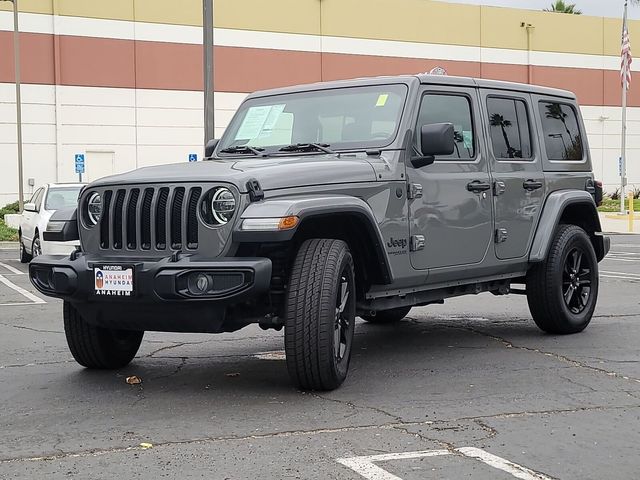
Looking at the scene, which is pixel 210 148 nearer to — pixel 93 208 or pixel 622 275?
pixel 93 208

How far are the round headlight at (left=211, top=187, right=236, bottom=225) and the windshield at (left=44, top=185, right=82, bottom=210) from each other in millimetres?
11294

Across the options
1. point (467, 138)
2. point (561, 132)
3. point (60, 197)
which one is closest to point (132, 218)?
point (467, 138)

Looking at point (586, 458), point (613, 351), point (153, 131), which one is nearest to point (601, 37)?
point (153, 131)

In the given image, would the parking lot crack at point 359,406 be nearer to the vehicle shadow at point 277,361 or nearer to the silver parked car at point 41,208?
the vehicle shadow at point 277,361

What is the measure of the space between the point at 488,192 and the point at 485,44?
38861 mm

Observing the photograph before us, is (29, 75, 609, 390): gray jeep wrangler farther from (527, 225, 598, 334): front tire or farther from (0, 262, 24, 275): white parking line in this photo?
(0, 262, 24, 275): white parking line

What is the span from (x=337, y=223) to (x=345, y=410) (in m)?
1.31

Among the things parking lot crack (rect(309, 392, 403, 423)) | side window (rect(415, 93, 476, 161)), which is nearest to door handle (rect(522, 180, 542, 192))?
side window (rect(415, 93, 476, 161))

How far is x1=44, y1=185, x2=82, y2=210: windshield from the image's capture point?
16.5 meters

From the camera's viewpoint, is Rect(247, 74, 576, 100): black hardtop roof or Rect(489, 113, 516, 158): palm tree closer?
Rect(247, 74, 576, 100): black hardtop roof

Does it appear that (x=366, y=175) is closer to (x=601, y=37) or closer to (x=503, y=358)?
(x=503, y=358)

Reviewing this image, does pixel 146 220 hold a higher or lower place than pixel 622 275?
higher

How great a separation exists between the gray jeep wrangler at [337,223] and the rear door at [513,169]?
0.02 meters

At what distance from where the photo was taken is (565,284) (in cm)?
845
